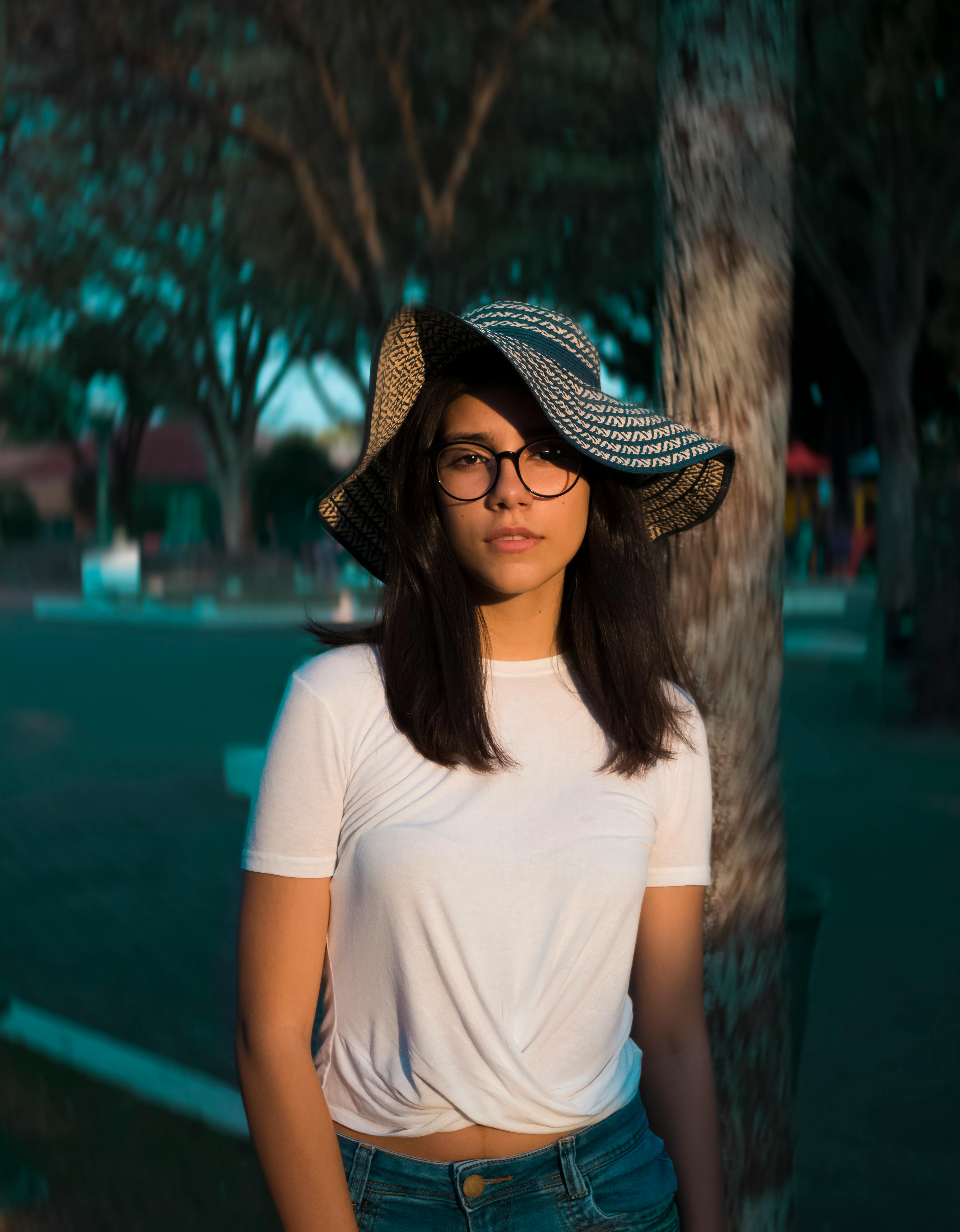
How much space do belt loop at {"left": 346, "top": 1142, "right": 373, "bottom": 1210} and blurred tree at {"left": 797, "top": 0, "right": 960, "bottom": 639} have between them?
11340mm

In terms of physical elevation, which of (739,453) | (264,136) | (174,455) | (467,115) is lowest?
(739,453)

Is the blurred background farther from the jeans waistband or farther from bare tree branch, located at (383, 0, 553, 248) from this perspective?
the jeans waistband

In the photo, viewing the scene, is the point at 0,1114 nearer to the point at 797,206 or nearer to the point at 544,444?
the point at 544,444

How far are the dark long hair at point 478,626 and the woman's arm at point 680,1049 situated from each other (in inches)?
9.8

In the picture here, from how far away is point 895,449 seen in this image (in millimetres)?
16094

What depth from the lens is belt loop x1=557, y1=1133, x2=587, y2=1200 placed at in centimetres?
171

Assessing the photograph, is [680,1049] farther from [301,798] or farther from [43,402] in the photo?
[43,402]

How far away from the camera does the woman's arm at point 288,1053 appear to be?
5.25ft

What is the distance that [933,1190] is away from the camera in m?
3.62

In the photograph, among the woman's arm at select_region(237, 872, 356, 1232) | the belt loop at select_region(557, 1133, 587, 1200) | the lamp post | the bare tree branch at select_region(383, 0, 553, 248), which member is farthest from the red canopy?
the woman's arm at select_region(237, 872, 356, 1232)

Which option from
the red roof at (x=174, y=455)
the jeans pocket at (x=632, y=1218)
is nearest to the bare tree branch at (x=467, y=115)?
the jeans pocket at (x=632, y=1218)

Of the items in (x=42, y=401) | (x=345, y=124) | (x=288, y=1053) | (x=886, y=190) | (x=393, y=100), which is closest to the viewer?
(x=288, y=1053)

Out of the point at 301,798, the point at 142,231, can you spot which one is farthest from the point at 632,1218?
the point at 142,231

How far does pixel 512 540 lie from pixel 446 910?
1.79ft
